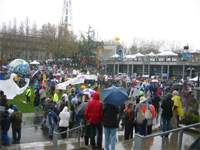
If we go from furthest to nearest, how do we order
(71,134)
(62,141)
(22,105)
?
(22,105), (71,134), (62,141)

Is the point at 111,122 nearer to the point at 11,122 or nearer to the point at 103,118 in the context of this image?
the point at 103,118

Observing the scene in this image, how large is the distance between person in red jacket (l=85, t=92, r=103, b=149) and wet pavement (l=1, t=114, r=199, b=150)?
0.64 meters

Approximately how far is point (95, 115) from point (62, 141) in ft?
7.82

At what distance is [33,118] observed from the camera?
20.0 metres

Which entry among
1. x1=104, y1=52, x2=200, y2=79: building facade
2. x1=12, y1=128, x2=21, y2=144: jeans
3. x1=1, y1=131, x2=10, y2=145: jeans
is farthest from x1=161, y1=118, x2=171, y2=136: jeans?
x1=104, y1=52, x2=200, y2=79: building facade

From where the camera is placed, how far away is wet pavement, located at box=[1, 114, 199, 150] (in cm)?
754

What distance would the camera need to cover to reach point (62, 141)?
12281mm

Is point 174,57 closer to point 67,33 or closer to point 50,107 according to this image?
point 67,33

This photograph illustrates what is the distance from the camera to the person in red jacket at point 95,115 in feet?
33.7

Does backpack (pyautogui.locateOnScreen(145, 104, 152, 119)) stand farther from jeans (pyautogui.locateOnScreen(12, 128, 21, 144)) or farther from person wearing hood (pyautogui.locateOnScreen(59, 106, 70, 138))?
jeans (pyautogui.locateOnScreen(12, 128, 21, 144))

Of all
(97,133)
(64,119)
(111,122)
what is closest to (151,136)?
(111,122)

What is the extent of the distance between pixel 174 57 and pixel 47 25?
34.9m

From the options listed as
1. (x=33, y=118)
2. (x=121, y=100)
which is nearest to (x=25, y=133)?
(x=33, y=118)

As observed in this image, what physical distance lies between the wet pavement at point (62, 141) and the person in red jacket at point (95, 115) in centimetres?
64
